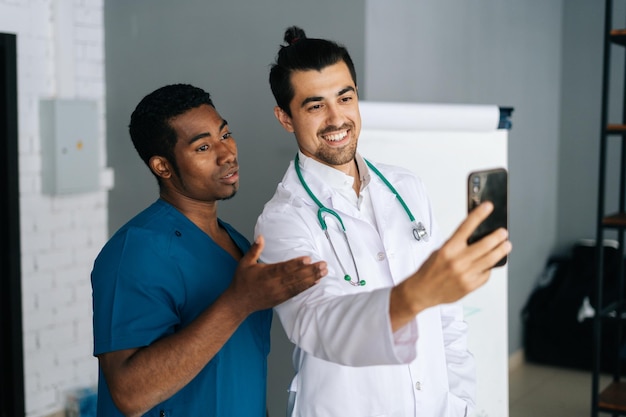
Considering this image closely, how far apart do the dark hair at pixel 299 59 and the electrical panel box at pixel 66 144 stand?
187 centimetres

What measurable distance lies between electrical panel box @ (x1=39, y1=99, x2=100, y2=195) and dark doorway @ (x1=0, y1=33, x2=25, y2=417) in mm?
152

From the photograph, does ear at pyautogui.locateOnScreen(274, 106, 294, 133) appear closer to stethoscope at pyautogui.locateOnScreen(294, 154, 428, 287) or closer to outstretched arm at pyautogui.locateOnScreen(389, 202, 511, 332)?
stethoscope at pyautogui.locateOnScreen(294, 154, 428, 287)

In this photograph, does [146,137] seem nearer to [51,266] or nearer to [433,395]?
[433,395]

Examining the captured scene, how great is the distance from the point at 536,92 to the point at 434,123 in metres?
2.84

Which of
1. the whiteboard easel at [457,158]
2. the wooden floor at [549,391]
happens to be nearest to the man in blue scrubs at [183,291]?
the whiteboard easel at [457,158]

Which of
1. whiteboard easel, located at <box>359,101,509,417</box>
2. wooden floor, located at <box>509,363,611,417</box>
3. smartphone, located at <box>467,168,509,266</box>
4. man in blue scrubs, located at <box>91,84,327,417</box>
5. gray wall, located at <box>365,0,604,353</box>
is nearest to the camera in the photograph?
smartphone, located at <box>467,168,509,266</box>

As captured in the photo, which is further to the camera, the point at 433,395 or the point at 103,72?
the point at 103,72

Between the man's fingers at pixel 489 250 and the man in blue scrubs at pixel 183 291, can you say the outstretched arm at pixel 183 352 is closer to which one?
the man in blue scrubs at pixel 183 291

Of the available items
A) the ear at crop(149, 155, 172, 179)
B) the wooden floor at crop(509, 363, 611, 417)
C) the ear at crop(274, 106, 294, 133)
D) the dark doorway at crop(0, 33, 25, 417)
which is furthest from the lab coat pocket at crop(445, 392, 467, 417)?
the wooden floor at crop(509, 363, 611, 417)

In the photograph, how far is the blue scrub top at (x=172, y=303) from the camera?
1.51m

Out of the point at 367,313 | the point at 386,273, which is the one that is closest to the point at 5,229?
the point at 386,273

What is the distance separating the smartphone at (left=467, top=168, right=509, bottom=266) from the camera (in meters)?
1.26

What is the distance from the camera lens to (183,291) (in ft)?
5.24

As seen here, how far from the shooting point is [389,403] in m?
1.77
